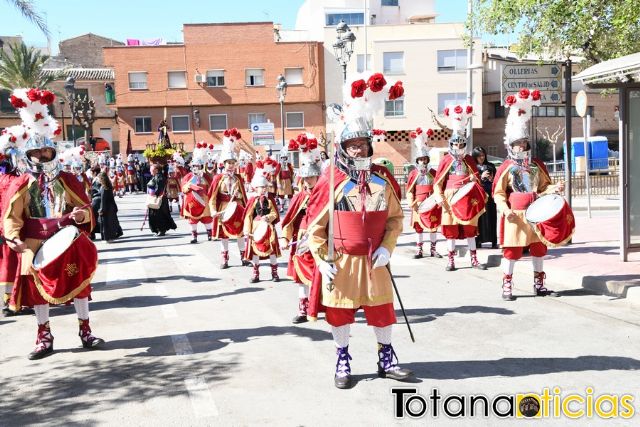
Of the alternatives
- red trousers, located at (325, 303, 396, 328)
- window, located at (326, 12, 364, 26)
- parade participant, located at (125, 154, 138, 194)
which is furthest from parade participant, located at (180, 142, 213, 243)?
window, located at (326, 12, 364, 26)

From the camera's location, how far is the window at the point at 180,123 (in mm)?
53125

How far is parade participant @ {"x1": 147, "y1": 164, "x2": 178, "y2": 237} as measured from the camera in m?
19.2

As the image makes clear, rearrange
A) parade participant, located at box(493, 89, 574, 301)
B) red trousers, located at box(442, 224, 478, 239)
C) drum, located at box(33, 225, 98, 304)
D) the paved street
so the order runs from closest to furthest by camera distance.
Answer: the paved street < drum, located at box(33, 225, 98, 304) < parade participant, located at box(493, 89, 574, 301) < red trousers, located at box(442, 224, 478, 239)

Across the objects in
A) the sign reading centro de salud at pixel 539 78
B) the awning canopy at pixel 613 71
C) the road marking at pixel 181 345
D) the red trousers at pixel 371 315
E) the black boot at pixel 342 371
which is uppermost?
the sign reading centro de salud at pixel 539 78

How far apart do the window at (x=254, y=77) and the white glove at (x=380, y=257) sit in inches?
1890

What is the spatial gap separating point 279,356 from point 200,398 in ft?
4.28

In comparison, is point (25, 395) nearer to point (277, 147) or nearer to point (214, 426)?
point (214, 426)

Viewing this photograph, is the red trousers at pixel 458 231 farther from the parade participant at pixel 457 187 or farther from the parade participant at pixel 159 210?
the parade participant at pixel 159 210

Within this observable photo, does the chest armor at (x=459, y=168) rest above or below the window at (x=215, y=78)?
below

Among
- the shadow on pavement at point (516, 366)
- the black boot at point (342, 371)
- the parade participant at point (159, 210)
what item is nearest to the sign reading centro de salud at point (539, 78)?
the shadow on pavement at point (516, 366)

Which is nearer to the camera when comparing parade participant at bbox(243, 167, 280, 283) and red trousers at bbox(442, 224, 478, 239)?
parade participant at bbox(243, 167, 280, 283)

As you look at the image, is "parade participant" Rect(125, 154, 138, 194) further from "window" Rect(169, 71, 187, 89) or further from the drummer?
the drummer

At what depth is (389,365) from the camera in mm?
5871

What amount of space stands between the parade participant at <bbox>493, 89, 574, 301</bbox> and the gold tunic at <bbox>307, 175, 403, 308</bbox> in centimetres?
365
